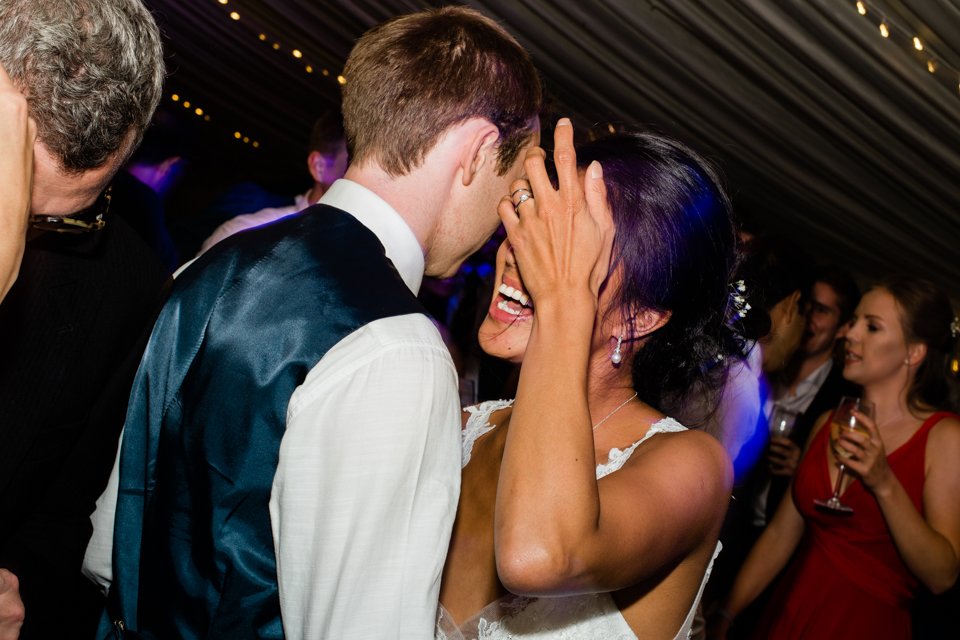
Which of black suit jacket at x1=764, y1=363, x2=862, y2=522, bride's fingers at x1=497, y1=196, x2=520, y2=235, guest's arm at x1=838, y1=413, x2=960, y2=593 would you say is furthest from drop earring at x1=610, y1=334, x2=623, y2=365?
black suit jacket at x1=764, y1=363, x2=862, y2=522

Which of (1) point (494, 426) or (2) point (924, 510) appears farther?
(2) point (924, 510)

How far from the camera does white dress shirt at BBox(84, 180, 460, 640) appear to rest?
1017 millimetres

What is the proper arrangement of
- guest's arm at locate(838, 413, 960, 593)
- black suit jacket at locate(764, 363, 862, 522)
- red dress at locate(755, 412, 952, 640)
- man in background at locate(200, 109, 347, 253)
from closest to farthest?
guest's arm at locate(838, 413, 960, 593), red dress at locate(755, 412, 952, 640), black suit jacket at locate(764, 363, 862, 522), man in background at locate(200, 109, 347, 253)

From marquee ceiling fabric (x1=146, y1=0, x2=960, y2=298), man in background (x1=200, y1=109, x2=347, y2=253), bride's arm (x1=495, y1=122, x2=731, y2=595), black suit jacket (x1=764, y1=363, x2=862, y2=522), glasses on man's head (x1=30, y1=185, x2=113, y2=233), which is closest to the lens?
bride's arm (x1=495, y1=122, x2=731, y2=595)

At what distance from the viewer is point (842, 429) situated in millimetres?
2824

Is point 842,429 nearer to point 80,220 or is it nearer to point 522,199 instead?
point 522,199

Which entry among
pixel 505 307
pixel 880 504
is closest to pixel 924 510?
pixel 880 504

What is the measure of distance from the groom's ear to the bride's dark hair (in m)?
0.24

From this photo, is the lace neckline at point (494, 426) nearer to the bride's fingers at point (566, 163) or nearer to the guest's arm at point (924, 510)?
the bride's fingers at point (566, 163)

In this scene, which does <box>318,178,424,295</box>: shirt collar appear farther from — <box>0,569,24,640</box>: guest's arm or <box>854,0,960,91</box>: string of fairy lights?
<box>854,0,960,91</box>: string of fairy lights

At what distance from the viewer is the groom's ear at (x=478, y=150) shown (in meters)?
1.42

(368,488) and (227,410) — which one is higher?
(368,488)

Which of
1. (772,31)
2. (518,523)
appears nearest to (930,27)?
(772,31)

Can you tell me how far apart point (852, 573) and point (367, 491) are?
2.67 meters
